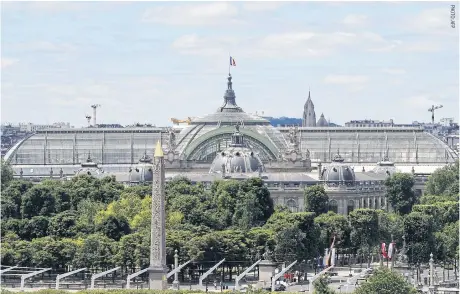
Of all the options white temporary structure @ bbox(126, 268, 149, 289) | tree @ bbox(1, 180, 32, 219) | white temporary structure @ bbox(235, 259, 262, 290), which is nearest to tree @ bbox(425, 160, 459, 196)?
tree @ bbox(1, 180, 32, 219)

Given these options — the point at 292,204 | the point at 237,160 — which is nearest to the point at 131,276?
the point at 292,204

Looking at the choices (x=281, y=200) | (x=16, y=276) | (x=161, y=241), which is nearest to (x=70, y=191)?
(x=281, y=200)

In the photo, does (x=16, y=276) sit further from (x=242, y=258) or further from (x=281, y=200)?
(x=281, y=200)

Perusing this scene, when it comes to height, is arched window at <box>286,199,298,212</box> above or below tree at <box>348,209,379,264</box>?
above

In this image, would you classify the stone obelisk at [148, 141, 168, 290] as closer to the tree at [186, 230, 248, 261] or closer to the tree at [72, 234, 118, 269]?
the tree at [72, 234, 118, 269]

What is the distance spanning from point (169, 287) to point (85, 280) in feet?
25.3

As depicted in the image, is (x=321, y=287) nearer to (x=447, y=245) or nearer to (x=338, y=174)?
(x=447, y=245)

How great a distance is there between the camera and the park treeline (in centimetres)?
13412

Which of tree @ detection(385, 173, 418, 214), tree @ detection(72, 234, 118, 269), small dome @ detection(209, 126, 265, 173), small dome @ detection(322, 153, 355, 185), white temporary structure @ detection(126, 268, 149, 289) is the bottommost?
white temporary structure @ detection(126, 268, 149, 289)

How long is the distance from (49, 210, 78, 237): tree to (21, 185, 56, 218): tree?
8.49 m

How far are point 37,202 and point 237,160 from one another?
37809 mm

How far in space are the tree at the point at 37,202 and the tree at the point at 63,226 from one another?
27.9ft

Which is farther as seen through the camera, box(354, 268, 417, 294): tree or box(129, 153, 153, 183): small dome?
box(129, 153, 153, 183): small dome

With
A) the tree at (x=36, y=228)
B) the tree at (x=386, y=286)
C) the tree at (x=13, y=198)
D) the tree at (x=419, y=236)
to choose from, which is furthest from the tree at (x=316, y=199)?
the tree at (x=386, y=286)
